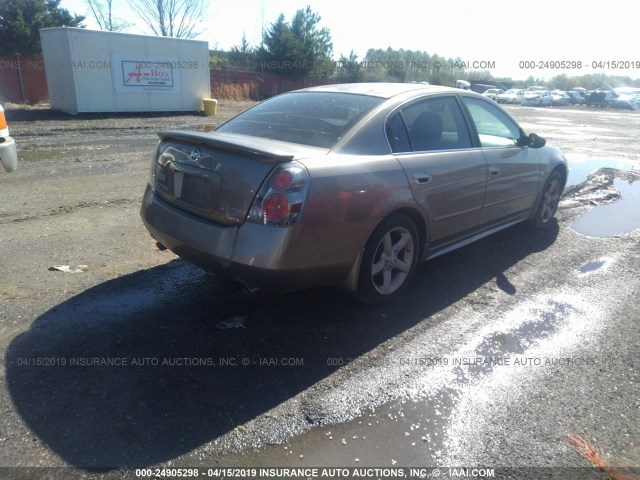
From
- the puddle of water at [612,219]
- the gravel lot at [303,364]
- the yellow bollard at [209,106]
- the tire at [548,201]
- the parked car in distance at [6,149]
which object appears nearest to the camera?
the gravel lot at [303,364]

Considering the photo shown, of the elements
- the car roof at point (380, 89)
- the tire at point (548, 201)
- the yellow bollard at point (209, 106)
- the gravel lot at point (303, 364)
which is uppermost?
the car roof at point (380, 89)

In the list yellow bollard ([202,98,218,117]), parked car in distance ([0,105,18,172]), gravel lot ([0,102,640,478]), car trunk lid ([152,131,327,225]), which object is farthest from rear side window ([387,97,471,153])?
yellow bollard ([202,98,218,117])

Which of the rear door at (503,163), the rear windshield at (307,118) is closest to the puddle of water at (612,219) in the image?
the rear door at (503,163)

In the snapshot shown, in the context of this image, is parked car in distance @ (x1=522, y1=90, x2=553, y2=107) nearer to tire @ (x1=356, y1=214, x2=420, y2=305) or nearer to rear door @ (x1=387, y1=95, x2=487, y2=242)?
rear door @ (x1=387, y1=95, x2=487, y2=242)

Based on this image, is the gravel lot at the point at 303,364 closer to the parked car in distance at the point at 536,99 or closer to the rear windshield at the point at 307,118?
the rear windshield at the point at 307,118

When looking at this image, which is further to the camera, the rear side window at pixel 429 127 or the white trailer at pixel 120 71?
the white trailer at pixel 120 71

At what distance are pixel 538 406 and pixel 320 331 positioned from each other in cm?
144

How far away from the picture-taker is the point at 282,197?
9.95ft

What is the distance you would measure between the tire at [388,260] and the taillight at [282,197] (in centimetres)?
73

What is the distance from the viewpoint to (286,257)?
3.05 m

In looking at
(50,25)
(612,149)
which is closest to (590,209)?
(612,149)

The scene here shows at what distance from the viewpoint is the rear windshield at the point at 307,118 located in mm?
3643

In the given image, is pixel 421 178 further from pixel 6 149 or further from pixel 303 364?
pixel 6 149

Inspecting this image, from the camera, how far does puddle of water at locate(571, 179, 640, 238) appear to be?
6199mm
